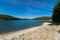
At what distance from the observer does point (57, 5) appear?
51125 millimetres

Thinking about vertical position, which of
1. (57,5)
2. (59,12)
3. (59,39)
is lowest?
(59,39)

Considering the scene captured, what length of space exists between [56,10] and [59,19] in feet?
13.7

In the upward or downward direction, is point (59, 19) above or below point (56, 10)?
below

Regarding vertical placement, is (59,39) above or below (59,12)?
below

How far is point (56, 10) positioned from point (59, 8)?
1698mm

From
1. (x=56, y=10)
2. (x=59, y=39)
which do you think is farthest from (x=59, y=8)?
(x=59, y=39)

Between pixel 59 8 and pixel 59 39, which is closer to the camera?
pixel 59 39

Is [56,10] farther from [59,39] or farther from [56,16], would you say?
[59,39]

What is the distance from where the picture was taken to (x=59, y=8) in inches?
1956

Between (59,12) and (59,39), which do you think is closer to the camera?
(59,39)

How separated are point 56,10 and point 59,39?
39.5 meters

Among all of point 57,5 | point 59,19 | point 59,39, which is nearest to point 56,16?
point 59,19

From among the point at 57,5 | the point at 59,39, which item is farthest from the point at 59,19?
the point at 59,39

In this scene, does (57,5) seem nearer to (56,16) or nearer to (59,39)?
(56,16)
